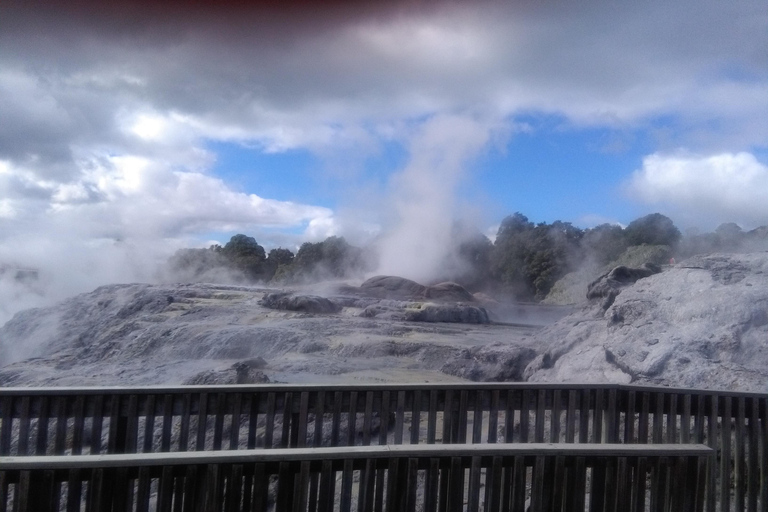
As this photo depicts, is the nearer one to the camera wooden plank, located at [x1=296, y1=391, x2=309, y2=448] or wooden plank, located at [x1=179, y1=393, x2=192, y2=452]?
wooden plank, located at [x1=179, y1=393, x2=192, y2=452]

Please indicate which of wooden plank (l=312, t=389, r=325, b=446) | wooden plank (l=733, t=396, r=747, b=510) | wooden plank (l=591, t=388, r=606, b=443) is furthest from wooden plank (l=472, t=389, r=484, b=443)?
wooden plank (l=733, t=396, r=747, b=510)

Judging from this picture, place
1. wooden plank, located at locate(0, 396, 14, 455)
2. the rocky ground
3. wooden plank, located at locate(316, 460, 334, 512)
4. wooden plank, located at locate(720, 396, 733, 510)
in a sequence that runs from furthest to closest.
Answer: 1. the rocky ground
2. wooden plank, located at locate(720, 396, 733, 510)
3. wooden plank, located at locate(0, 396, 14, 455)
4. wooden plank, located at locate(316, 460, 334, 512)

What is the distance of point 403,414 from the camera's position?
14.9 feet

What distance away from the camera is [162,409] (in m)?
4.20

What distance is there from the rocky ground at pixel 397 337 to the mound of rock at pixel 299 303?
34 millimetres

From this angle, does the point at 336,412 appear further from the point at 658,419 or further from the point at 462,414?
the point at 658,419

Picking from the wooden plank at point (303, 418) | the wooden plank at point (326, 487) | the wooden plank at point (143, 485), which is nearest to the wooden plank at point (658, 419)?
the wooden plank at point (303, 418)

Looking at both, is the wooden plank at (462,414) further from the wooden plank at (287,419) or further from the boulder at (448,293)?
the boulder at (448,293)

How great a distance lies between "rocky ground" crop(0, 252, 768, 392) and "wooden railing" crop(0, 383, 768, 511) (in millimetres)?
1804

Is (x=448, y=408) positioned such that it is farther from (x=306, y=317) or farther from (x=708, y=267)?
(x=306, y=317)

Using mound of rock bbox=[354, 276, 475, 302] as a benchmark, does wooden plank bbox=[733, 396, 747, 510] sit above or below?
below

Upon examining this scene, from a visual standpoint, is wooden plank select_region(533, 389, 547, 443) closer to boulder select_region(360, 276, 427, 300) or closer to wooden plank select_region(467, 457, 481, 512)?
wooden plank select_region(467, 457, 481, 512)

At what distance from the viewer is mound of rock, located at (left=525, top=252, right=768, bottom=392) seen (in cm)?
673

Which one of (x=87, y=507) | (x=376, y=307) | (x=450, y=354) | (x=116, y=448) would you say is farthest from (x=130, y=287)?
(x=87, y=507)
